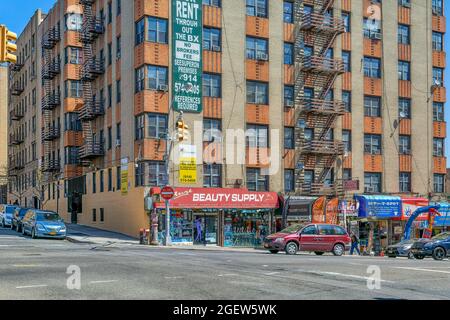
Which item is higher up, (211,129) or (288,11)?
(288,11)

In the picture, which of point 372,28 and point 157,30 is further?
point 372,28

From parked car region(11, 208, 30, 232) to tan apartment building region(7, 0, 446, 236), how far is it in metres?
6.67

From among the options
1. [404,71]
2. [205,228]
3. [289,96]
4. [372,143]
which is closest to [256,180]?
[205,228]

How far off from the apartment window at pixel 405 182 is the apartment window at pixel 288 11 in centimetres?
1666

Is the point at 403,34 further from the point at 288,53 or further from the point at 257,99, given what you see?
the point at 257,99

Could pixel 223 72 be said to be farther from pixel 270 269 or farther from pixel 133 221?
pixel 270 269

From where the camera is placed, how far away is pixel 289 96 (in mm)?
49719

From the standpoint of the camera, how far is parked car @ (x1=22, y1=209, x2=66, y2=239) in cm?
3625

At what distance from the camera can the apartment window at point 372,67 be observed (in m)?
53.7

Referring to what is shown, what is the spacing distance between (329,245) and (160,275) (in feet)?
57.7

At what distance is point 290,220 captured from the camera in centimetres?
4703

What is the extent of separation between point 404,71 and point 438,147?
7.79 metres

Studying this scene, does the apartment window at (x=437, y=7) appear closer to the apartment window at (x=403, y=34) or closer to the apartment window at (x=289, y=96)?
the apartment window at (x=403, y=34)
